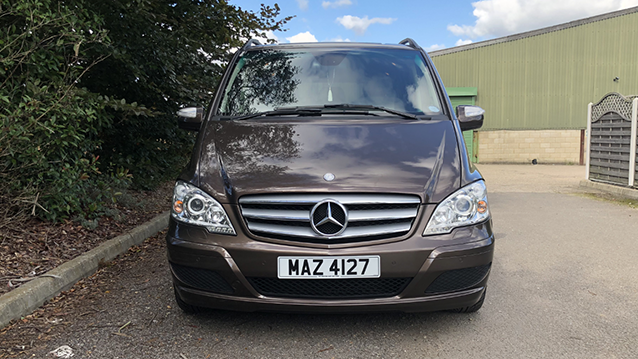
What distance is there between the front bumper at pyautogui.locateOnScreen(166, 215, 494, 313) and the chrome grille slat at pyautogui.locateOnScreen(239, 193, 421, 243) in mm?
61

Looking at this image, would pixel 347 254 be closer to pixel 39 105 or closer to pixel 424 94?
pixel 424 94

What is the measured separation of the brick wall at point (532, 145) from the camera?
67.4 feet

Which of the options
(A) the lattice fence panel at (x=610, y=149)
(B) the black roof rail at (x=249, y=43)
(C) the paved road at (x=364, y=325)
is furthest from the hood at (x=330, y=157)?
(A) the lattice fence panel at (x=610, y=149)

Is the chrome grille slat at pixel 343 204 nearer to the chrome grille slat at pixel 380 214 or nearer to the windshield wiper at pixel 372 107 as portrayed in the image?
the chrome grille slat at pixel 380 214

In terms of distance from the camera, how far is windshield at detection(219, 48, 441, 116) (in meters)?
3.50

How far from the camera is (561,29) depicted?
20469mm

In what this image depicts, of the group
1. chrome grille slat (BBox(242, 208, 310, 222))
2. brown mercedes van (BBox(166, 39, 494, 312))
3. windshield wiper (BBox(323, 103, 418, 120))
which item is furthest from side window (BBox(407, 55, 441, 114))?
chrome grille slat (BBox(242, 208, 310, 222))

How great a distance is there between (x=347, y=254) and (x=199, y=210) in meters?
0.84

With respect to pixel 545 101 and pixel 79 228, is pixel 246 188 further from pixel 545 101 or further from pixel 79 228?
pixel 545 101

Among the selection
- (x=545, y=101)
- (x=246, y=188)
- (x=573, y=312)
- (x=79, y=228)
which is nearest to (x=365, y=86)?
(x=246, y=188)

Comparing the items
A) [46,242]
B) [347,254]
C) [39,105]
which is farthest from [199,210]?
[46,242]

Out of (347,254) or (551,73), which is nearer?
(347,254)

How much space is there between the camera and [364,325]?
9.45 ft

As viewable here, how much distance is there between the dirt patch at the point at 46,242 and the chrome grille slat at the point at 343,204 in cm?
194
